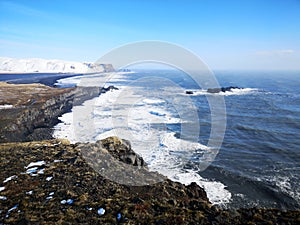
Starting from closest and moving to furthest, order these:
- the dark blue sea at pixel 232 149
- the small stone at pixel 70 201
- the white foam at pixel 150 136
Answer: the small stone at pixel 70 201 → the dark blue sea at pixel 232 149 → the white foam at pixel 150 136

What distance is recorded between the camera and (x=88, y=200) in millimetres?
9695

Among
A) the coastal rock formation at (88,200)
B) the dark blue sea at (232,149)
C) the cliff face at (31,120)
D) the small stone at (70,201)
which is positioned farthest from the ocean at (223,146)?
the small stone at (70,201)

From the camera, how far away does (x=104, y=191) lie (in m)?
10.6

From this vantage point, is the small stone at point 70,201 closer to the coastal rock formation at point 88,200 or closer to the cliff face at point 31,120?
the coastal rock formation at point 88,200

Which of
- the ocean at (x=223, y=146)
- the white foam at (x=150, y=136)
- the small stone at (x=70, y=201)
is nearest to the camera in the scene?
the small stone at (x=70, y=201)

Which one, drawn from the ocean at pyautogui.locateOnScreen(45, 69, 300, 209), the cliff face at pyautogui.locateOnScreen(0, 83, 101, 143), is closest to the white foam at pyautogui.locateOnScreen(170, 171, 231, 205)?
the ocean at pyautogui.locateOnScreen(45, 69, 300, 209)

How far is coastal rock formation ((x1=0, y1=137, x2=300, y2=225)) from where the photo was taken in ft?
27.3

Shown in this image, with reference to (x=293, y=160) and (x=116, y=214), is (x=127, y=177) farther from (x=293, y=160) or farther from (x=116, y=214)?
(x=293, y=160)

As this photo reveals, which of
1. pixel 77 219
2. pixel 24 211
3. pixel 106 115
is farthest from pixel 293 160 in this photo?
pixel 106 115

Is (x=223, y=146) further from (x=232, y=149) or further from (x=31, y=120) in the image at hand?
(x=31, y=120)

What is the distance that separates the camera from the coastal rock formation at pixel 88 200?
8.33 metres

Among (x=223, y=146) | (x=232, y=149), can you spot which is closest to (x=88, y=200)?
(x=232, y=149)

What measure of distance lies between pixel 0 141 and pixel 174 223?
21.5m

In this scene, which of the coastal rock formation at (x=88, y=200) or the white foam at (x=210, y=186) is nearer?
the coastal rock formation at (x=88, y=200)
